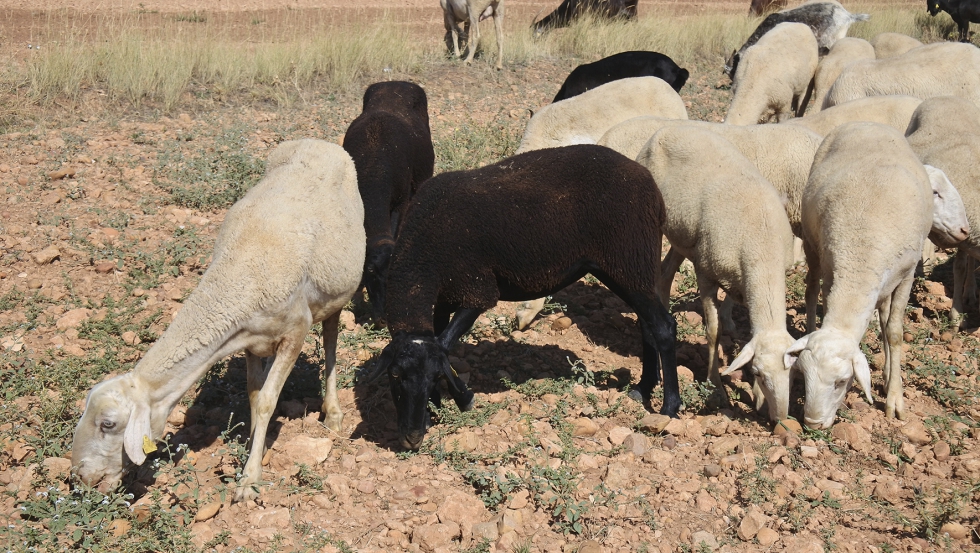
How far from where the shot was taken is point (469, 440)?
222 inches

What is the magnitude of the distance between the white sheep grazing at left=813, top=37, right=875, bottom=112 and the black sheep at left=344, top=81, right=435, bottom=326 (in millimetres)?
5593

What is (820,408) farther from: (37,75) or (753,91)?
(37,75)

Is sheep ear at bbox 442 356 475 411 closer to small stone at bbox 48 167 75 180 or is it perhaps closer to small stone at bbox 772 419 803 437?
small stone at bbox 772 419 803 437

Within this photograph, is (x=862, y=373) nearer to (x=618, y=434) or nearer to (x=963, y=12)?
(x=618, y=434)

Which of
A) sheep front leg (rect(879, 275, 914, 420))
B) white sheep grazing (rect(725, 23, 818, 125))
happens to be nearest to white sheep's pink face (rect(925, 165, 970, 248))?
sheep front leg (rect(879, 275, 914, 420))

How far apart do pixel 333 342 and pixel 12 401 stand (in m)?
2.23

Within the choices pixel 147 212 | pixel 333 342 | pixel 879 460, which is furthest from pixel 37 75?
pixel 879 460

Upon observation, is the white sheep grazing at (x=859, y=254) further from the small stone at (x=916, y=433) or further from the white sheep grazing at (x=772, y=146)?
the white sheep grazing at (x=772, y=146)

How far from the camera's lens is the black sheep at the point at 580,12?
1876 centimetres

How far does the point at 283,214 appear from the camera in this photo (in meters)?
5.49

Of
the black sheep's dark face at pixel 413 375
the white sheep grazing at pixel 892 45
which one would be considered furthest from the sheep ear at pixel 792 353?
the white sheep grazing at pixel 892 45

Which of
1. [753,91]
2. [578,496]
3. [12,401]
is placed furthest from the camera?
[753,91]

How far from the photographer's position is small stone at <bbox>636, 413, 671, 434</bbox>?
5.85 m

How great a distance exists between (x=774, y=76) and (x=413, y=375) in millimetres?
7669
